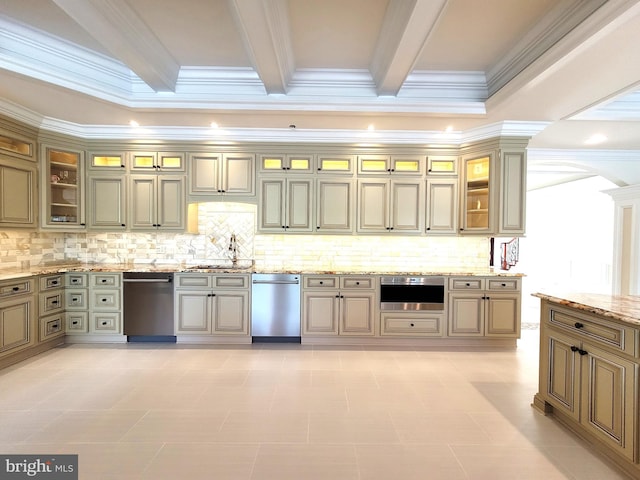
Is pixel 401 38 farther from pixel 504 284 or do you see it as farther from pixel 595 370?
pixel 504 284

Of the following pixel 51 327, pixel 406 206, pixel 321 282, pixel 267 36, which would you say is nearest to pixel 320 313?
pixel 321 282

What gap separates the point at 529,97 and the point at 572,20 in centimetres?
88


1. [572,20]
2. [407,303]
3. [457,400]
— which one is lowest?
[457,400]

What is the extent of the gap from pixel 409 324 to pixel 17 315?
4295 millimetres

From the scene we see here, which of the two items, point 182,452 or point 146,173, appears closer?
point 182,452

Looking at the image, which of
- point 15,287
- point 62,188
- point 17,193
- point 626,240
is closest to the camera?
point 15,287

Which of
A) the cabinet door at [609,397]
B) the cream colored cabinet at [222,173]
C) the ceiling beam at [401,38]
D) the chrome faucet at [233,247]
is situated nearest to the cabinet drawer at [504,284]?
the cabinet door at [609,397]

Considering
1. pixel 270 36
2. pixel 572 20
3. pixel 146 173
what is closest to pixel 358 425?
pixel 270 36

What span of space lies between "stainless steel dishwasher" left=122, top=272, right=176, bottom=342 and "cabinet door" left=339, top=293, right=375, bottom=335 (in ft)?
6.96

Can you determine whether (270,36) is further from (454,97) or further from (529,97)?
(529,97)

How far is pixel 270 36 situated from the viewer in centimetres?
249

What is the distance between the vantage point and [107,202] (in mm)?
4398

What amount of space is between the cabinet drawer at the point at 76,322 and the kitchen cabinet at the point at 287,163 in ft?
9.34

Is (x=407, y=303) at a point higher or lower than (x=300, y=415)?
higher
